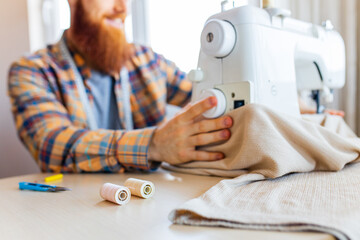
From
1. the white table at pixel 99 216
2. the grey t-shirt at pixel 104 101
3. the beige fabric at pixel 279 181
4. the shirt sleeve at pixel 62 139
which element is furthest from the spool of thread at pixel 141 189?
the grey t-shirt at pixel 104 101

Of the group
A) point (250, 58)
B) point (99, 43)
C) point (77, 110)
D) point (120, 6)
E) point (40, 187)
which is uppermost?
point (120, 6)

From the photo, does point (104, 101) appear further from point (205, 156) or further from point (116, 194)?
point (116, 194)

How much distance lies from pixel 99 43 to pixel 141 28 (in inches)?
27.5

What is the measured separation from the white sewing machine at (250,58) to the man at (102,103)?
6cm

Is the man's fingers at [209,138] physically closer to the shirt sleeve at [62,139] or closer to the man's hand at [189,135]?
the man's hand at [189,135]

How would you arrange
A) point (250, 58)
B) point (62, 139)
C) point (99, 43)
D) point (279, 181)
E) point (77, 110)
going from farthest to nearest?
1. point (99, 43)
2. point (77, 110)
3. point (62, 139)
4. point (250, 58)
5. point (279, 181)

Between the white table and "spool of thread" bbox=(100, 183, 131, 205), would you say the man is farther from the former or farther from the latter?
"spool of thread" bbox=(100, 183, 131, 205)

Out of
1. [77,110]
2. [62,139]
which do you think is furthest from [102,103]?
[62,139]

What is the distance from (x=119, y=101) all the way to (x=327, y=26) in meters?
0.79

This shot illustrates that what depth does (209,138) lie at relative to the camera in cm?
74

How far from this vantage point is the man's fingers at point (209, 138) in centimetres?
72

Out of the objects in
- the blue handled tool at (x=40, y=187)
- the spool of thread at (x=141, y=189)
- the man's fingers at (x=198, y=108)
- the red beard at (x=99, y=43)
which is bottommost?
the blue handled tool at (x=40, y=187)

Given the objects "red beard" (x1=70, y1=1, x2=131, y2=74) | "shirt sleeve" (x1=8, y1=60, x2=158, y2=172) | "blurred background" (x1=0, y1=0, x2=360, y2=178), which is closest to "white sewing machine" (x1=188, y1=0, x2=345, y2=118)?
"shirt sleeve" (x1=8, y1=60, x2=158, y2=172)

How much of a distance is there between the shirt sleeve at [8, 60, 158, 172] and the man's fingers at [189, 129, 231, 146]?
0.12 meters
